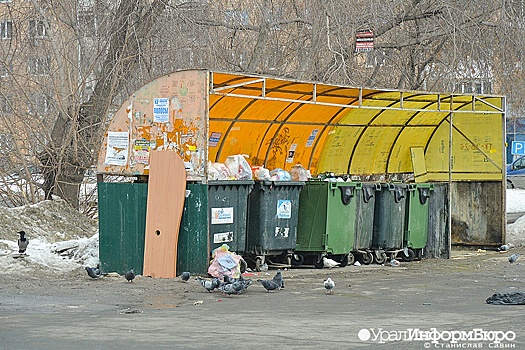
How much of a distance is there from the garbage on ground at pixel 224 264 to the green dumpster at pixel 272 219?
1269 millimetres

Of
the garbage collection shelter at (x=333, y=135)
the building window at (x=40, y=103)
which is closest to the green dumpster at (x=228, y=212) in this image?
the garbage collection shelter at (x=333, y=135)

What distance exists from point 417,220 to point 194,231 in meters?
Result: 5.06

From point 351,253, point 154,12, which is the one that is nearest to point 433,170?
point 351,253

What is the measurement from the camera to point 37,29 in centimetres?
1812

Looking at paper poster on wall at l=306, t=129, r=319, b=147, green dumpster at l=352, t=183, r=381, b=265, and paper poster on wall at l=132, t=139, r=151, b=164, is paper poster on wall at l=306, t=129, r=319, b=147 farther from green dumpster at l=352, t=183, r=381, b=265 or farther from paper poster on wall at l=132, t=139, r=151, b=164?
paper poster on wall at l=132, t=139, r=151, b=164

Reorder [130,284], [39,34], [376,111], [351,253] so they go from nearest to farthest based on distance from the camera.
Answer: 1. [130,284]
2. [351,253]
3. [376,111]
4. [39,34]

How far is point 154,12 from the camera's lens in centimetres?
1759

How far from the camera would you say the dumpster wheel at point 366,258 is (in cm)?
1537

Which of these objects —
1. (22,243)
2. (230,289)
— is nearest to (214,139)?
(22,243)

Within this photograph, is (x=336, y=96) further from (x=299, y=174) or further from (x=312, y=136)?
(x=299, y=174)

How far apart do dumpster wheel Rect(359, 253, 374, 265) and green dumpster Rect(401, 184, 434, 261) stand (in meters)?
0.84

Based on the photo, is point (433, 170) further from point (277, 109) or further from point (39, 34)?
point (39, 34)

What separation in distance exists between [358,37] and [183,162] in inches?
270

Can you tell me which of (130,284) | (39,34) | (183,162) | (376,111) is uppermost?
(39,34)
